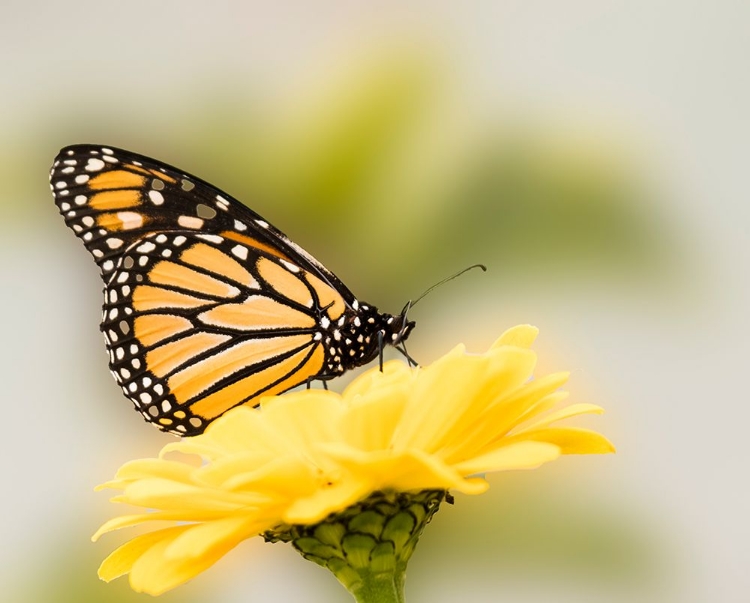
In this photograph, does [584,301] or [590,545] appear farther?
[584,301]

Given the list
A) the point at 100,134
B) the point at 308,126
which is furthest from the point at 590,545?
the point at 100,134

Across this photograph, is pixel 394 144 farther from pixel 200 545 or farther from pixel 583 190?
pixel 200 545

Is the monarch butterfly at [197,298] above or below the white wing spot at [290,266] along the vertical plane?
below

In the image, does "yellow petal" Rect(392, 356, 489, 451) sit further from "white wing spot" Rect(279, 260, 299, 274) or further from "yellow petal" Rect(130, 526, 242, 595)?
"white wing spot" Rect(279, 260, 299, 274)

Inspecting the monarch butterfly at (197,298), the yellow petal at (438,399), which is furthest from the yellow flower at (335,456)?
the monarch butterfly at (197,298)

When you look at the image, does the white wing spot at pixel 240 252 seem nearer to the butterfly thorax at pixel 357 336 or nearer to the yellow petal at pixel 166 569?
the butterfly thorax at pixel 357 336

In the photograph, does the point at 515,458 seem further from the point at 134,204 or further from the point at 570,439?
the point at 134,204

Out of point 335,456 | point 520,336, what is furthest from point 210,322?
point 335,456
